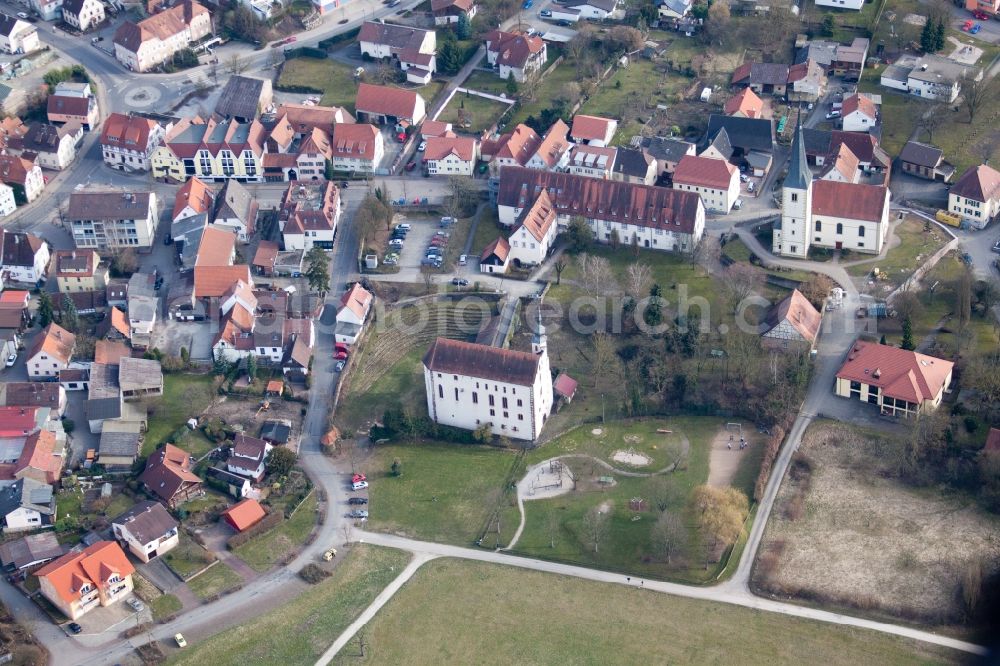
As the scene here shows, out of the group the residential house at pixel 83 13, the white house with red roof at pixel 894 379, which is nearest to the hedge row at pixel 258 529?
the white house with red roof at pixel 894 379

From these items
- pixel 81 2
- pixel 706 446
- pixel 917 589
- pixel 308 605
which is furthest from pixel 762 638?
pixel 81 2

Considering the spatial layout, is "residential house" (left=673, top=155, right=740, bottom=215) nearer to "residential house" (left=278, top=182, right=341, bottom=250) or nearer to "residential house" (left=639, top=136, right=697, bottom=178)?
"residential house" (left=639, top=136, right=697, bottom=178)

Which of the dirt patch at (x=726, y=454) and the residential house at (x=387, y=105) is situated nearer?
the dirt patch at (x=726, y=454)

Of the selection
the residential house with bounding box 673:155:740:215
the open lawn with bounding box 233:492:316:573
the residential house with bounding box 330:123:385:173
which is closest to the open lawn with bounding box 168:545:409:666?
the open lawn with bounding box 233:492:316:573

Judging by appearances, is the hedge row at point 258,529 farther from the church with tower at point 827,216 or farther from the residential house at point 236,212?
the church with tower at point 827,216

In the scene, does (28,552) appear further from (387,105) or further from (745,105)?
(745,105)
